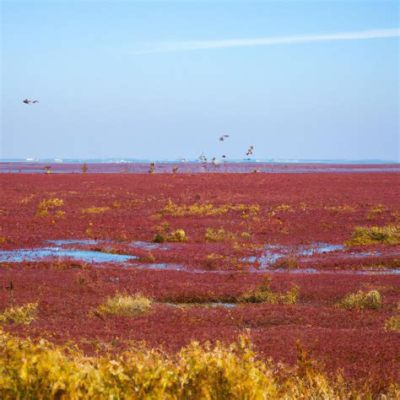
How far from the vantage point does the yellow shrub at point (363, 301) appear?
16.3 metres

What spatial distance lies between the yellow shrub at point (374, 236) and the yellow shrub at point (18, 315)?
663 inches

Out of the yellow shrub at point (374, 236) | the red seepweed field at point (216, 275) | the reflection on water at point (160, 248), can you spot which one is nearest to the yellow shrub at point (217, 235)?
the red seepweed field at point (216, 275)

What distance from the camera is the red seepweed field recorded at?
12.8m

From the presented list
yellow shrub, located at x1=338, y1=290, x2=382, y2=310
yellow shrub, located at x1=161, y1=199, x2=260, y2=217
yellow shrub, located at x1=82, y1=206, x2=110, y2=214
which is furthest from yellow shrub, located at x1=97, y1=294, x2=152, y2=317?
yellow shrub, located at x1=82, y1=206, x2=110, y2=214

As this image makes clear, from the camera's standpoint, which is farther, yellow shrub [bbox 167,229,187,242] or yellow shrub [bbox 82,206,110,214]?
yellow shrub [bbox 82,206,110,214]

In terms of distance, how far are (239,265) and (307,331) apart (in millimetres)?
10005

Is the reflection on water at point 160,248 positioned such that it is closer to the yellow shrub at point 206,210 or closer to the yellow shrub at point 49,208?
the yellow shrub at point 49,208

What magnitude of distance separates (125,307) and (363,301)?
504 cm

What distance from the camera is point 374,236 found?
30266 mm

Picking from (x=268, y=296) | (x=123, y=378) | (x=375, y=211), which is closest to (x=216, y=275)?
(x=268, y=296)

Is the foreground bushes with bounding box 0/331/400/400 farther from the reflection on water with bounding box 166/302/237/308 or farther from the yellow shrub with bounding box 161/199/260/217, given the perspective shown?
the yellow shrub with bounding box 161/199/260/217

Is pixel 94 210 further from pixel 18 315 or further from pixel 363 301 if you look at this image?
pixel 18 315

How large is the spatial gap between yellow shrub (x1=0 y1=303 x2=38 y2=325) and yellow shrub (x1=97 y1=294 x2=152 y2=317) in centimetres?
139

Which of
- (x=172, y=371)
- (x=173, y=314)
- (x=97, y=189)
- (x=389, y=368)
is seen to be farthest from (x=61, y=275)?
(x=97, y=189)
